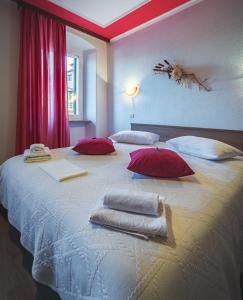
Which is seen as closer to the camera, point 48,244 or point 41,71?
point 48,244

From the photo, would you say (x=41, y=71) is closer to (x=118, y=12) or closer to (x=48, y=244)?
(x=118, y=12)

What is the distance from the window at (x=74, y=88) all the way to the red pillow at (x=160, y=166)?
269 centimetres

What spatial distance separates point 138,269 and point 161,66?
286cm

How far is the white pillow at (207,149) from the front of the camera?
1.80 metres

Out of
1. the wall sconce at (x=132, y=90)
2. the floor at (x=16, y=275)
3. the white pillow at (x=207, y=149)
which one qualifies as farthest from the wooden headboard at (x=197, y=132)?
the floor at (x=16, y=275)

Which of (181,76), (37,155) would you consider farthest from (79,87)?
(37,155)

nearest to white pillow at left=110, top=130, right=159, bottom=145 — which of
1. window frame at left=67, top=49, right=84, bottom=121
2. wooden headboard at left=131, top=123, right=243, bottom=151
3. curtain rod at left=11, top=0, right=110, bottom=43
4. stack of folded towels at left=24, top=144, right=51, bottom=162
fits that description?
wooden headboard at left=131, top=123, right=243, bottom=151

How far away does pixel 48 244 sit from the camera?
3.07 ft

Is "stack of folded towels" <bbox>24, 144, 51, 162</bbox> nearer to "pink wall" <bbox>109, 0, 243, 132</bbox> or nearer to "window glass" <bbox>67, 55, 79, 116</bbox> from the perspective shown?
"pink wall" <bbox>109, 0, 243, 132</bbox>

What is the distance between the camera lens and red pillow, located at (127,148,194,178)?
4.39 ft

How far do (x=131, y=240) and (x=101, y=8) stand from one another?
10.2ft

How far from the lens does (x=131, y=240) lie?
0.73 metres

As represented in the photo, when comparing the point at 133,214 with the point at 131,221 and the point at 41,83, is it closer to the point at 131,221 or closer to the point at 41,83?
the point at 131,221

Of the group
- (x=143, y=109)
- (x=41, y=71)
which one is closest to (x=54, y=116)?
(x=41, y=71)
